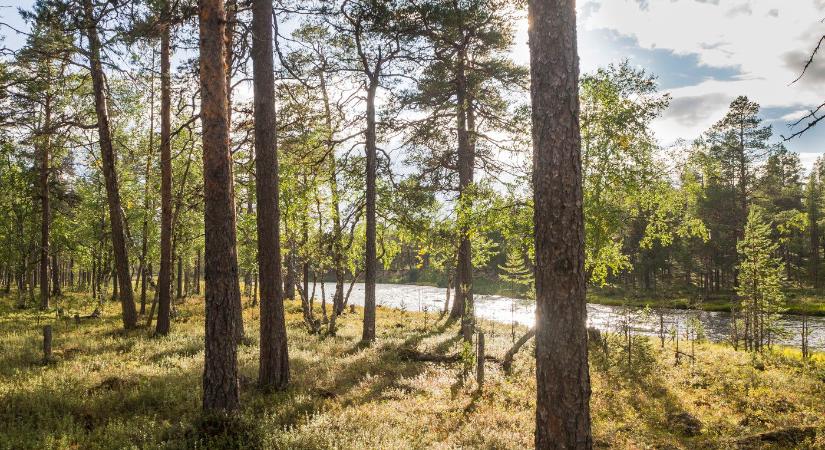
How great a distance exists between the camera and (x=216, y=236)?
6.98 metres

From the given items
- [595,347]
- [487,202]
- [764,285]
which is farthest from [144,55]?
[764,285]

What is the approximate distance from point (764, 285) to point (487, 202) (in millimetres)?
18955

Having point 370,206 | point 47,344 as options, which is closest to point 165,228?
point 47,344

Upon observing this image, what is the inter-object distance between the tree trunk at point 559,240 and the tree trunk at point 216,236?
4884mm

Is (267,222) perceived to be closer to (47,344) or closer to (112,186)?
(47,344)

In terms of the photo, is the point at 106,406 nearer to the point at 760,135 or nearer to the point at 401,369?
the point at 401,369

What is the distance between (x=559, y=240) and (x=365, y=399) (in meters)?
6.49

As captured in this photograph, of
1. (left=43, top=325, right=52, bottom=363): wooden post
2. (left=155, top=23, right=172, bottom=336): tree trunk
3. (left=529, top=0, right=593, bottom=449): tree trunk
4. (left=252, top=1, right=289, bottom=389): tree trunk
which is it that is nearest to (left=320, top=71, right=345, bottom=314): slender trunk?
(left=155, top=23, right=172, bottom=336): tree trunk

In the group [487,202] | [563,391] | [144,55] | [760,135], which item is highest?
[760,135]

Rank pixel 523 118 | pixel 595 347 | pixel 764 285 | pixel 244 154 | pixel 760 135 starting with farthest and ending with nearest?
pixel 760 135
pixel 764 285
pixel 595 347
pixel 244 154
pixel 523 118

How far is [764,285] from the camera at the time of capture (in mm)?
22516

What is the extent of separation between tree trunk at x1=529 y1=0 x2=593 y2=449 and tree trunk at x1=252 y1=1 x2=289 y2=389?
20.8 ft

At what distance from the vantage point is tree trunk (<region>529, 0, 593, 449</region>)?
4.45 metres

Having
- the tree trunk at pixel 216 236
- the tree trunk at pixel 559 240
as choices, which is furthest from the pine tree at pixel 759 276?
the tree trunk at pixel 216 236
